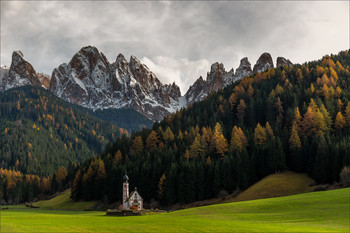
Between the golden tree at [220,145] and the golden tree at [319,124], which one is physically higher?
the golden tree at [319,124]

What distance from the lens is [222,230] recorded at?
29906 mm

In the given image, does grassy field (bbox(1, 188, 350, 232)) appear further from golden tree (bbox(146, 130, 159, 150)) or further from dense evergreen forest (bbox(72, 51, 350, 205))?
golden tree (bbox(146, 130, 159, 150))

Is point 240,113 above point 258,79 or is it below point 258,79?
below

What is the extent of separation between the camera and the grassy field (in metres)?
31.5

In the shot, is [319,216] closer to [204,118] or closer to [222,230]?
[222,230]

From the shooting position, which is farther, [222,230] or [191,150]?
[191,150]

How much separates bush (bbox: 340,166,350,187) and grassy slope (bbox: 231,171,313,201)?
24.0 feet

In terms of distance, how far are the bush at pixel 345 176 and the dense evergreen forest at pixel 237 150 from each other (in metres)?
3.71

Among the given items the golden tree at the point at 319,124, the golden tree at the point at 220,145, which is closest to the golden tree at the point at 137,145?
the golden tree at the point at 220,145

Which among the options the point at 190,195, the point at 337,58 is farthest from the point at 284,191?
the point at 337,58

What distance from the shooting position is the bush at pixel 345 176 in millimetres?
69544

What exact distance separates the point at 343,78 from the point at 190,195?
93080 millimetres

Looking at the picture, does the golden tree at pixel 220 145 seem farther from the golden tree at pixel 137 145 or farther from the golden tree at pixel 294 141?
the golden tree at pixel 137 145

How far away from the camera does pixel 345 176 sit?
70.4 m
